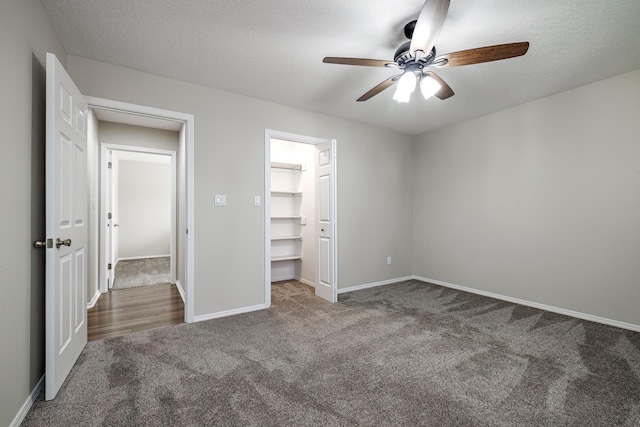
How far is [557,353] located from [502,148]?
8.14 ft

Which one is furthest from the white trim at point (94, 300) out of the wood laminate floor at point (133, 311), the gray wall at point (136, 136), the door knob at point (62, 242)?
the gray wall at point (136, 136)

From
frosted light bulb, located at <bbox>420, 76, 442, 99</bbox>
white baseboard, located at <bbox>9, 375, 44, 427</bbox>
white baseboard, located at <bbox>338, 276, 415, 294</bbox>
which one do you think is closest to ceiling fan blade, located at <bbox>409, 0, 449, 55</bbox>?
frosted light bulb, located at <bbox>420, 76, 442, 99</bbox>

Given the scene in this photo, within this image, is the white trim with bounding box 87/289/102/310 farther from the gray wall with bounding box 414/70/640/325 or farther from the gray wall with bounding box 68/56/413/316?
the gray wall with bounding box 414/70/640/325

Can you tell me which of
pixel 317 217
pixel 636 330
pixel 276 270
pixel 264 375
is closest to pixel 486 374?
pixel 264 375

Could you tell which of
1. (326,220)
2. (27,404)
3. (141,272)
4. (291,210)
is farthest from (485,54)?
(141,272)

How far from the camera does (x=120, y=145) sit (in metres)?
3.86

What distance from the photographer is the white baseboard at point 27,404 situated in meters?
1.43

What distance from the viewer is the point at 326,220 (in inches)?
142

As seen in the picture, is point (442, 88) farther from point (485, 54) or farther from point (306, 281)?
point (306, 281)

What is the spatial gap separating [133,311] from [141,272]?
2.50m

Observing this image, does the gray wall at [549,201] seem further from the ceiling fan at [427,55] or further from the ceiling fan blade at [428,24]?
the ceiling fan blade at [428,24]

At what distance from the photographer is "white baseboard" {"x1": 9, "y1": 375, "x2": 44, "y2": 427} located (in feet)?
4.69

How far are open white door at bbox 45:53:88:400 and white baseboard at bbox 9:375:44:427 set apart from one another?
0.07 metres

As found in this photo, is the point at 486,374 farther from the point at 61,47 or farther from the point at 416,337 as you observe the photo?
the point at 61,47
